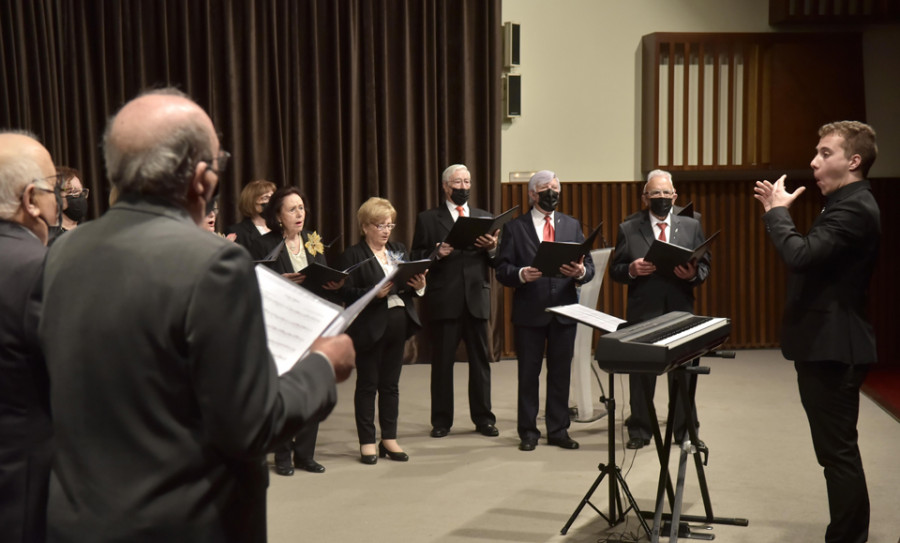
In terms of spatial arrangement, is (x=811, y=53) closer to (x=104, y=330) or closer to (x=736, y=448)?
(x=736, y=448)

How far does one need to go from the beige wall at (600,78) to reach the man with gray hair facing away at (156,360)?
6601 millimetres

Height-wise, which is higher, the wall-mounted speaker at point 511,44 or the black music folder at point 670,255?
the wall-mounted speaker at point 511,44

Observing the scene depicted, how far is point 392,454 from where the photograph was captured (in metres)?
4.67

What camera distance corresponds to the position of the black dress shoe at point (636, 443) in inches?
190

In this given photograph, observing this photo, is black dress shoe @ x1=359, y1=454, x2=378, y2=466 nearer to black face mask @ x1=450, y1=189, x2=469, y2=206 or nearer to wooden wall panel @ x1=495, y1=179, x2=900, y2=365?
black face mask @ x1=450, y1=189, x2=469, y2=206

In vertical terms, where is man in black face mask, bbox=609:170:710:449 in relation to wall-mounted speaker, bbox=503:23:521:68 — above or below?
below

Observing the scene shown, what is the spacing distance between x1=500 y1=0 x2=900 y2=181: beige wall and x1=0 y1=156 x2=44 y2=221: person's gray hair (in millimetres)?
6126

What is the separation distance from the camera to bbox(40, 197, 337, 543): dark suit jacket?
1.36 m

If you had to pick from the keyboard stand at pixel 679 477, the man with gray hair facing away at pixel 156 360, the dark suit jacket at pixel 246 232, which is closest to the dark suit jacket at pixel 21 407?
the man with gray hair facing away at pixel 156 360

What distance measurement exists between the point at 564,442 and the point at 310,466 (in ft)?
4.38

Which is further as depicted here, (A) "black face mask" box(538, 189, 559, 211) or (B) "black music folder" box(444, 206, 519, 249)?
(A) "black face mask" box(538, 189, 559, 211)

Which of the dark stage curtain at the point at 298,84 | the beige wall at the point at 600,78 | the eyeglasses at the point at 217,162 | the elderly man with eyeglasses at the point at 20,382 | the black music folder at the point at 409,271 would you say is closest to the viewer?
the eyeglasses at the point at 217,162

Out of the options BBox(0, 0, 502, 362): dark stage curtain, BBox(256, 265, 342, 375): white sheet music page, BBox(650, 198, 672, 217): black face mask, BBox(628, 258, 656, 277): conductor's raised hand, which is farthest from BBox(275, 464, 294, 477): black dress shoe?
BBox(0, 0, 502, 362): dark stage curtain

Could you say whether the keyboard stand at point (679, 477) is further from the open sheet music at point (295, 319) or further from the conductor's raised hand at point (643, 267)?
the open sheet music at point (295, 319)
